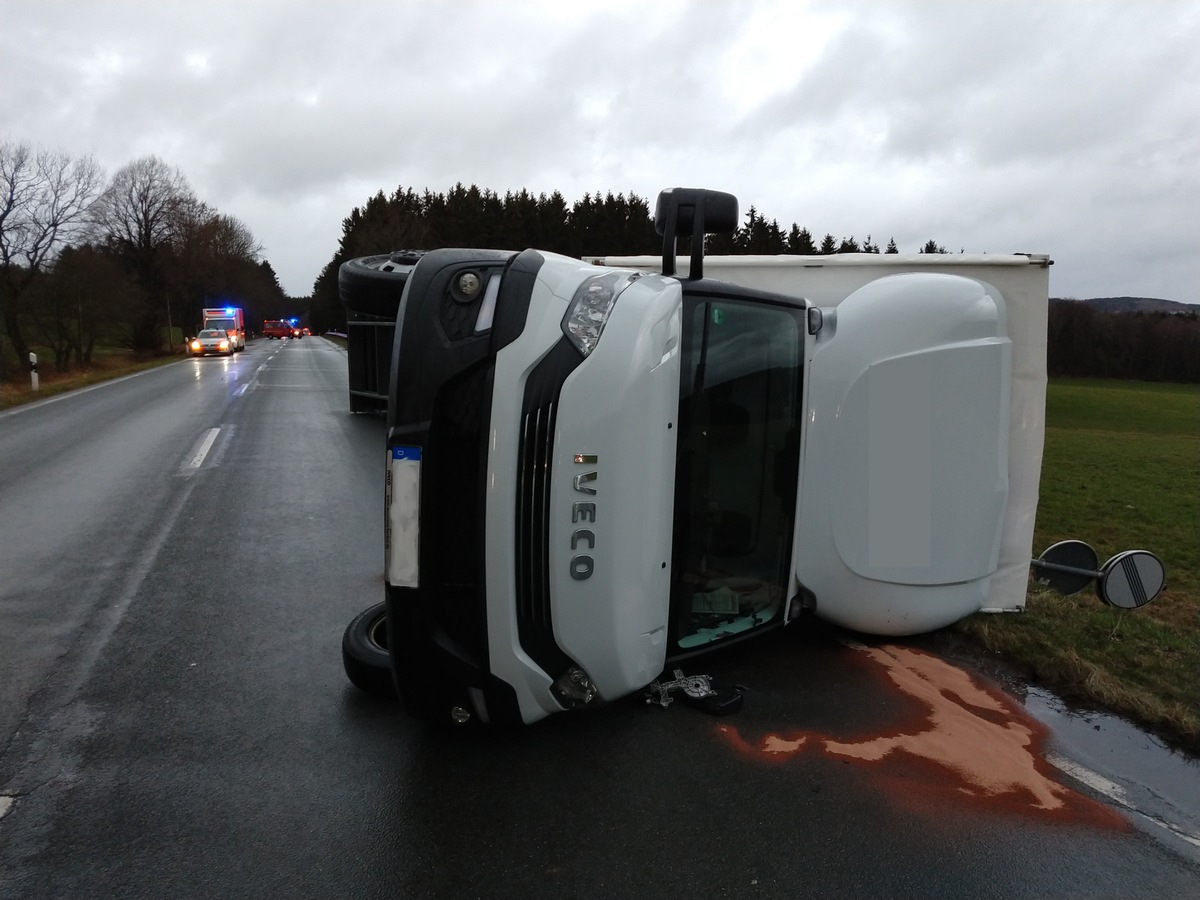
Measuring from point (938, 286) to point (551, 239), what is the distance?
6458 centimetres

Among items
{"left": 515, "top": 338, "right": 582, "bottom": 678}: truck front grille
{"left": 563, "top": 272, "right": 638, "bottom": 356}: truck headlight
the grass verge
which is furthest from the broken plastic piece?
the grass verge

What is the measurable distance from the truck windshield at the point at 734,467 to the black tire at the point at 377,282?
1.97 metres

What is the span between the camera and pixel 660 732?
11.6ft

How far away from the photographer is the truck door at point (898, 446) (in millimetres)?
4156

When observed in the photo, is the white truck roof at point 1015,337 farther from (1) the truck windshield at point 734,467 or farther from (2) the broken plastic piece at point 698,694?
(2) the broken plastic piece at point 698,694

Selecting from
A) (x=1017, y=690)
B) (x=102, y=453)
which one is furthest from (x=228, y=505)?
(x=1017, y=690)

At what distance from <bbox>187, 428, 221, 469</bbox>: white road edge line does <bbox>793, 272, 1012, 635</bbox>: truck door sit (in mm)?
8057

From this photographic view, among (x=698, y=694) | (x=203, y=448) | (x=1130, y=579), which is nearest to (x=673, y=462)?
(x=698, y=694)

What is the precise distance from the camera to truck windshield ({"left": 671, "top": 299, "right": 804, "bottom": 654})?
11.2ft

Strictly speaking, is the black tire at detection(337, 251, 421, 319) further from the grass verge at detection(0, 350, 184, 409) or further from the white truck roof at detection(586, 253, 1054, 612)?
the grass verge at detection(0, 350, 184, 409)

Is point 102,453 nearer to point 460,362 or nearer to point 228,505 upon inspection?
point 228,505

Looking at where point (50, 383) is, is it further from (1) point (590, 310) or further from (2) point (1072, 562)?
(2) point (1072, 562)

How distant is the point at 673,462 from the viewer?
3.19m

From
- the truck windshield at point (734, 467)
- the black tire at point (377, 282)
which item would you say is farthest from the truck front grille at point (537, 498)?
the black tire at point (377, 282)
